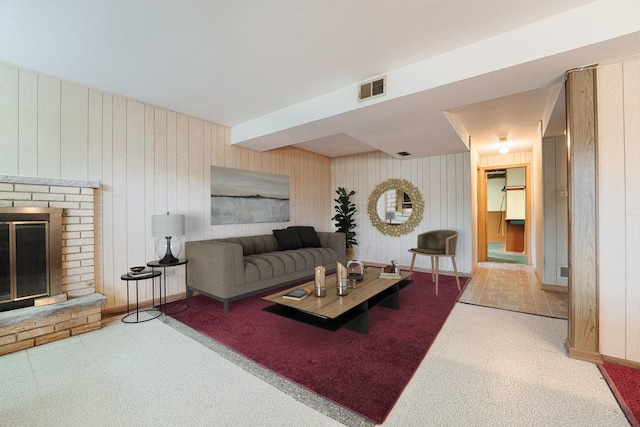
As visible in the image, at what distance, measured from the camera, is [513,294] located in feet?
12.1

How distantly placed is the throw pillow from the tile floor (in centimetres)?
261

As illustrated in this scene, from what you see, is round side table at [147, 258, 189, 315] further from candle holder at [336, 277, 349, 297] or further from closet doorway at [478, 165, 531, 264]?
closet doorway at [478, 165, 531, 264]

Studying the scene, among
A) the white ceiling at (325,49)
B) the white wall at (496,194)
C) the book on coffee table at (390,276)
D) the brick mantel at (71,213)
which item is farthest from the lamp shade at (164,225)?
the white wall at (496,194)

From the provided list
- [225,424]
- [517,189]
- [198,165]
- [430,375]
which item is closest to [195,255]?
[198,165]

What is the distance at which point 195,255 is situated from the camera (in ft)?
11.3

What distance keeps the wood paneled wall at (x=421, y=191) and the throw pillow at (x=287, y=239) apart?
1.81 meters

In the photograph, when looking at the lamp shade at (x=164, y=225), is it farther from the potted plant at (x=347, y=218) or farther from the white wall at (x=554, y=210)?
the white wall at (x=554, y=210)

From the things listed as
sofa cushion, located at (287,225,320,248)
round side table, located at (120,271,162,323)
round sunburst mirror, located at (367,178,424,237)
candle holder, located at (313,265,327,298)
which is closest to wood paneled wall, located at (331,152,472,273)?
round sunburst mirror, located at (367,178,424,237)

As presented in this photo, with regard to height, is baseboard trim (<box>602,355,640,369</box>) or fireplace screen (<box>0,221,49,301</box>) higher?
fireplace screen (<box>0,221,49,301</box>)

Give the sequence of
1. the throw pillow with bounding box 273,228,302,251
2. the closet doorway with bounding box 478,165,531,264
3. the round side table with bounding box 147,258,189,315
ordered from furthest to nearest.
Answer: the closet doorway with bounding box 478,165,531,264
the throw pillow with bounding box 273,228,302,251
the round side table with bounding box 147,258,189,315

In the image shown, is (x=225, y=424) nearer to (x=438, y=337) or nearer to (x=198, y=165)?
(x=438, y=337)

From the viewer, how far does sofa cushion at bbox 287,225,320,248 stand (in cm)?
491

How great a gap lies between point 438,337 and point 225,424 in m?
1.82

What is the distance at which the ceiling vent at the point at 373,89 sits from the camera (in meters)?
2.55
